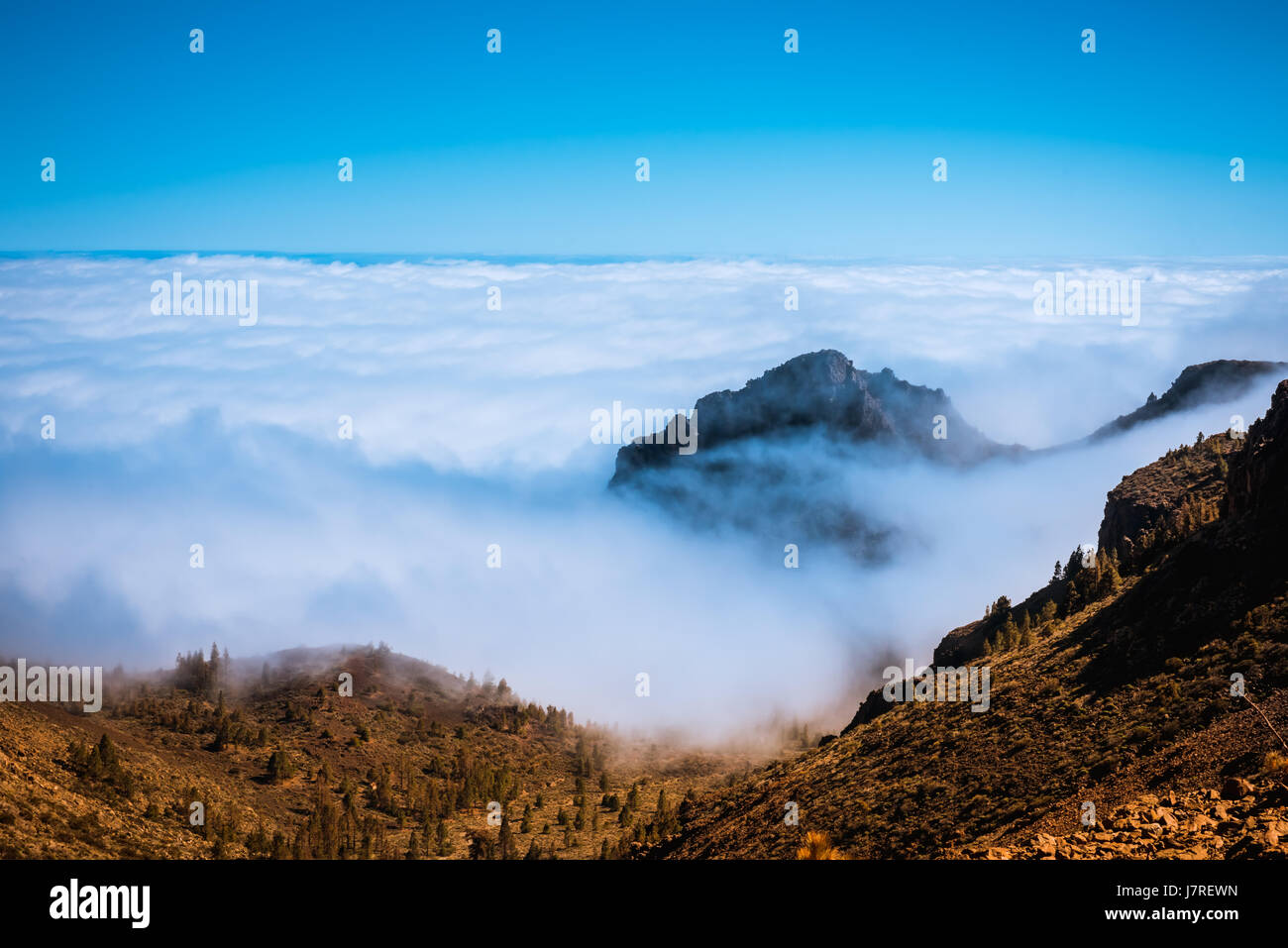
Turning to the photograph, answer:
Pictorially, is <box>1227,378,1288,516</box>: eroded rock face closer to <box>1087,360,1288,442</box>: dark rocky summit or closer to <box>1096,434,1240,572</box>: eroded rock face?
<box>1096,434,1240,572</box>: eroded rock face

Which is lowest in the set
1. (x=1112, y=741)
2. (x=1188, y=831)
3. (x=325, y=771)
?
(x=325, y=771)

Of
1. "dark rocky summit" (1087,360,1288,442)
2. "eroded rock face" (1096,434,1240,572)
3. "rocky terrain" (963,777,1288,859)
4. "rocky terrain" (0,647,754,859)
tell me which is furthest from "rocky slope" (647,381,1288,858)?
"dark rocky summit" (1087,360,1288,442)

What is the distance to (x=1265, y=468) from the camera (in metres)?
38.4

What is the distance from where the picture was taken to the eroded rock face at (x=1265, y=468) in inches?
1491

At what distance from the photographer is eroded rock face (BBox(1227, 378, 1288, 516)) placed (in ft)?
124

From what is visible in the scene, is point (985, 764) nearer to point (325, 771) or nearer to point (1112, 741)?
point (1112, 741)

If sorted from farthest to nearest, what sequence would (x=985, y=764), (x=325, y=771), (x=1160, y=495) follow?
(x=325, y=771) < (x=1160, y=495) < (x=985, y=764)

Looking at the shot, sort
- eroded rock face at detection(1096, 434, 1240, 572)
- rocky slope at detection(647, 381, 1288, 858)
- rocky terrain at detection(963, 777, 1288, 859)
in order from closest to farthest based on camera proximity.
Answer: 1. rocky terrain at detection(963, 777, 1288, 859)
2. rocky slope at detection(647, 381, 1288, 858)
3. eroded rock face at detection(1096, 434, 1240, 572)

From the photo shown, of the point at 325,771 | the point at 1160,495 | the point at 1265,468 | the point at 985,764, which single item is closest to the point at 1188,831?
the point at 985,764

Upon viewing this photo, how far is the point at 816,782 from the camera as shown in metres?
42.3

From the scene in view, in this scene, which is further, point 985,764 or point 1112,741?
point 985,764

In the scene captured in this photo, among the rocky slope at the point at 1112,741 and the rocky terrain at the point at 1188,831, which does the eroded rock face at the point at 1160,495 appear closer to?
the rocky slope at the point at 1112,741
